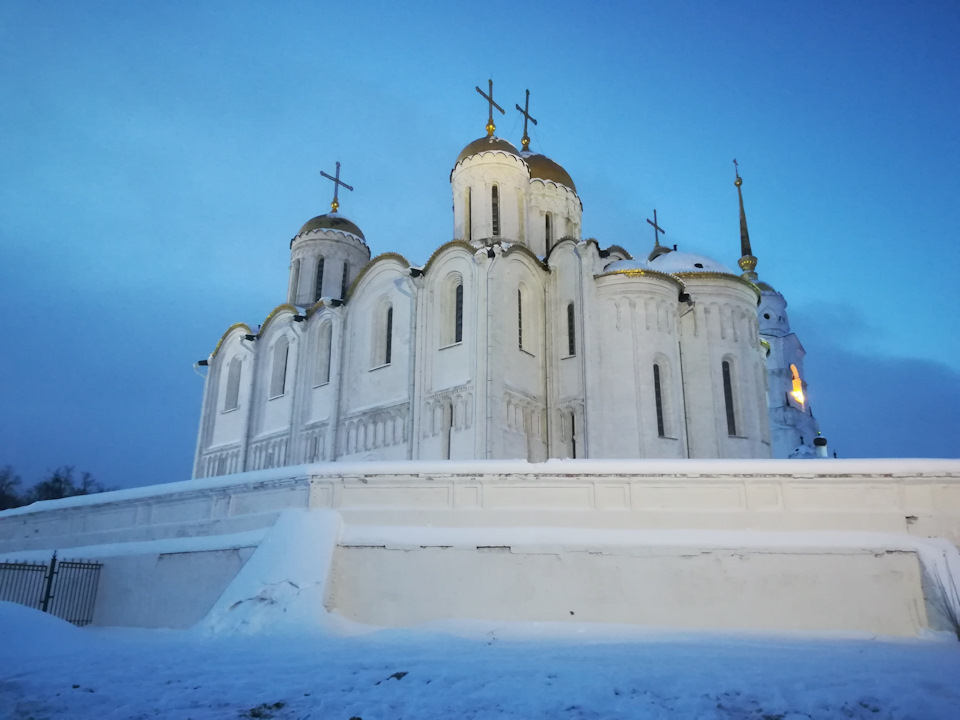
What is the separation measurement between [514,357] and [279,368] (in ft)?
29.2

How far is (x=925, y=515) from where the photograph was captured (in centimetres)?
853

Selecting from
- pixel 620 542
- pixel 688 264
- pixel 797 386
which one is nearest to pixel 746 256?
pixel 797 386

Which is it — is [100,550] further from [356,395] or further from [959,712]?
[959,712]

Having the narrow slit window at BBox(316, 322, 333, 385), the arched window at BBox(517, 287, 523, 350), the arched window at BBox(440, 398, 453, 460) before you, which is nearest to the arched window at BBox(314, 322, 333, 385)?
the narrow slit window at BBox(316, 322, 333, 385)

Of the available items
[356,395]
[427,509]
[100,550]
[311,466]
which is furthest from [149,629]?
[356,395]

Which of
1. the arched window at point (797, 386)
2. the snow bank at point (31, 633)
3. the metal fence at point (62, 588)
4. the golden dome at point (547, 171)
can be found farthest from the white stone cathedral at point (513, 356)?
the arched window at point (797, 386)

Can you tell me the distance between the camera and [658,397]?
A: 56.6ft

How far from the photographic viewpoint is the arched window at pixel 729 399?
18.0 meters

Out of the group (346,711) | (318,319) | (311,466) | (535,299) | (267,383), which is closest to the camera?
(346,711)

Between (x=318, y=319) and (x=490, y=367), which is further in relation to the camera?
(x=318, y=319)

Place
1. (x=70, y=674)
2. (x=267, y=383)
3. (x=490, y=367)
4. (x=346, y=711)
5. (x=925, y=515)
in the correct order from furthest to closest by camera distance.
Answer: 1. (x=267, y=383)
2. (x=490, y=367)
3. (x=925, y=515)
4. (x=70, y=674)
5. (x=346, y=711)

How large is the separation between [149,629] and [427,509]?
4267 millimetres

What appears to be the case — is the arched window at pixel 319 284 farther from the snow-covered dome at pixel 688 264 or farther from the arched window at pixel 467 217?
the snow-covered dome at pixel 688 264

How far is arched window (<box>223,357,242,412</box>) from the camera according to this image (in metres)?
24.2
